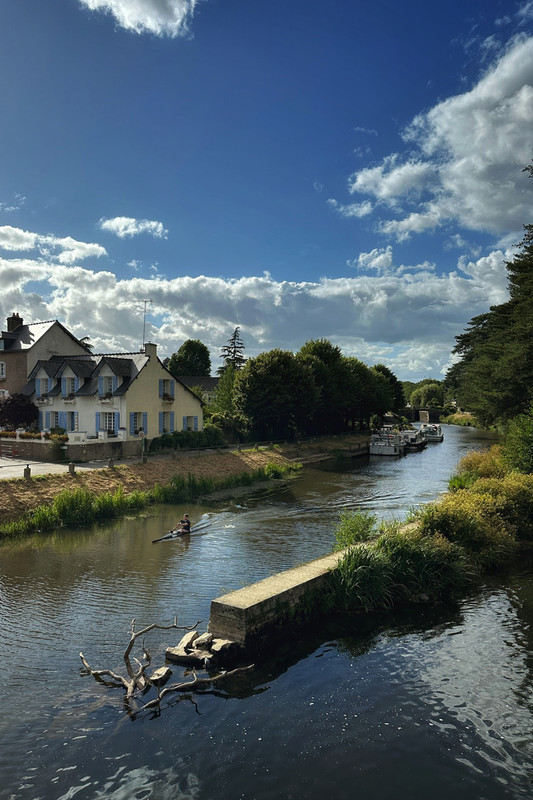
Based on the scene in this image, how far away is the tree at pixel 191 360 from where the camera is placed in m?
99.4

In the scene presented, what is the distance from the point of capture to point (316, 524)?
26516 mm

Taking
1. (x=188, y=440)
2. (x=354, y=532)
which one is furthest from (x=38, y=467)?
(x=354, y=532)

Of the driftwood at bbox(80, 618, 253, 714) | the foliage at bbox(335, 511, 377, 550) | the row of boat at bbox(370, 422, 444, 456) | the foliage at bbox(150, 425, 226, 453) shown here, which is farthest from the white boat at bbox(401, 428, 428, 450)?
the driftwood at bbox(80, 618, 253, 714)

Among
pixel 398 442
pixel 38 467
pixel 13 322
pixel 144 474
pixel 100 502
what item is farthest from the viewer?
pixel 398 442

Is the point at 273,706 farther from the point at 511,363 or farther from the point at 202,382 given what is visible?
the point at 202,382

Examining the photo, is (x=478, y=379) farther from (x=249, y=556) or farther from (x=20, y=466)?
(x=20, y=466)

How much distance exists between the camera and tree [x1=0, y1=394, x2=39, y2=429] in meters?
44.6

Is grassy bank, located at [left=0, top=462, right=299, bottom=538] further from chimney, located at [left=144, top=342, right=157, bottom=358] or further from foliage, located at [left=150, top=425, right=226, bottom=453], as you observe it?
chimney, located at [left=144, top=342, right=157, bottom=358]

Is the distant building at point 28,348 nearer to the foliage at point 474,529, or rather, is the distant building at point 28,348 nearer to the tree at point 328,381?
the tree at point 328,381

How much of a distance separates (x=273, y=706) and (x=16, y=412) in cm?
4072

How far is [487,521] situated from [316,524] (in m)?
8.92

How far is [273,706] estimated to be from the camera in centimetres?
1000

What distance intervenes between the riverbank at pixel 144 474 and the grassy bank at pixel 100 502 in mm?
480

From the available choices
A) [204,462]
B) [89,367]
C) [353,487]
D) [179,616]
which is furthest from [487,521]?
[89,367]
